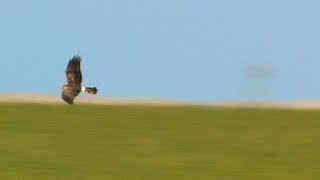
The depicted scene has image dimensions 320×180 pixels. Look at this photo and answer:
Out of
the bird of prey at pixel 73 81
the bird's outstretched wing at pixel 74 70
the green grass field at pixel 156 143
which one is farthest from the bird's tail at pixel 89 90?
the green grass field at pixel 156 143

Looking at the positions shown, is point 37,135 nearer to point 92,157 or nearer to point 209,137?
point 92,157

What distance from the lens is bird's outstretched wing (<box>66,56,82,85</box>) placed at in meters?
24.4

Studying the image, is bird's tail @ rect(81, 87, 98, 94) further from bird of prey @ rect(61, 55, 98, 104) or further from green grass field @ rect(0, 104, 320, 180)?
green grass field @ rect(0, 104, 320, 180)

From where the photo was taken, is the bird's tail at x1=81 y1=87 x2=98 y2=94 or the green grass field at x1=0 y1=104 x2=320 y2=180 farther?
the bird's tail at x1=81 y1=87 x2=98 y2=94

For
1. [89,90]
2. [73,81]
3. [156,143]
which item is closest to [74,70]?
[73,81]

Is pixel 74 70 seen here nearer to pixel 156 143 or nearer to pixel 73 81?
pixel 73 81

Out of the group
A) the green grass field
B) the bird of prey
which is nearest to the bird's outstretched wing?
the bird of prey

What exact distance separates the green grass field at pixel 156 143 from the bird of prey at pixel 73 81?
2048 mm

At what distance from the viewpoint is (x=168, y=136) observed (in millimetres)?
17797

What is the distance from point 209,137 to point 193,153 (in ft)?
5.57

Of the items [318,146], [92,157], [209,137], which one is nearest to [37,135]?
[92,157]

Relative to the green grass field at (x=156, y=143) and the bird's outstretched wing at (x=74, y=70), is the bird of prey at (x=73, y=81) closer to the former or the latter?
the bird's outstretched wing at (x=74, y=70)

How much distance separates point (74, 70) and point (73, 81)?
32 cm

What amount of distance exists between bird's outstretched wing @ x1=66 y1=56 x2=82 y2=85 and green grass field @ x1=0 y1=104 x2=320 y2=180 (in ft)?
7.36
